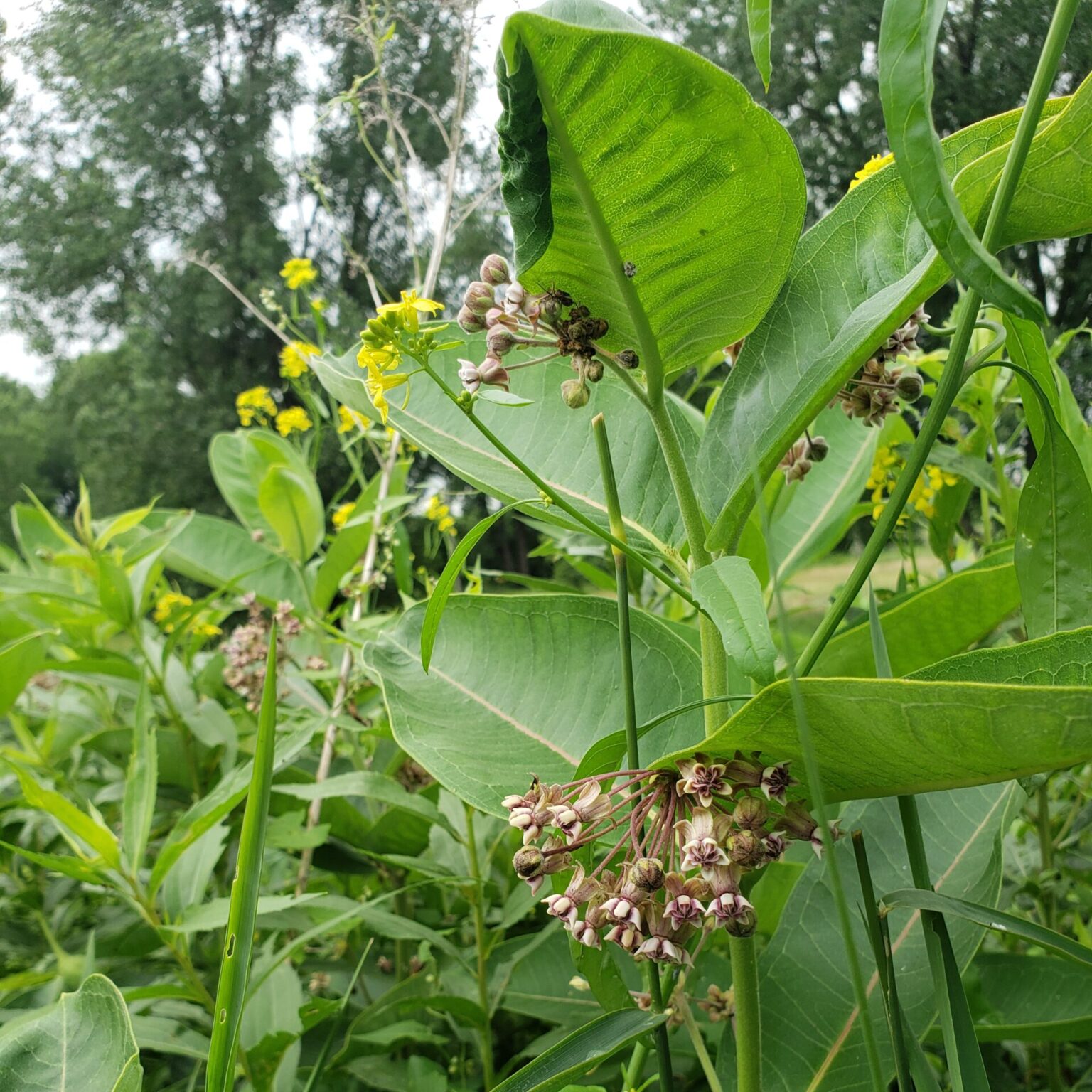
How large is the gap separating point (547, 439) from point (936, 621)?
0.76ft

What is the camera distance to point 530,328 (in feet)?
1.35

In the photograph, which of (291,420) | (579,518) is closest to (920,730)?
(579,518)

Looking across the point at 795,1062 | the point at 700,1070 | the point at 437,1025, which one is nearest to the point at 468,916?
the point at 437,1025

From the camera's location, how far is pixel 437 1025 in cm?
82

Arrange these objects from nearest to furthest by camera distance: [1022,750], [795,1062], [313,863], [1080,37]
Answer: [1022,750]
[795,1062]
[313,863]
[1080,37]

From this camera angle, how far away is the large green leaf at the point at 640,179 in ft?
0.97

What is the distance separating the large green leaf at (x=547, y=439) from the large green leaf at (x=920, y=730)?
0.16 meters

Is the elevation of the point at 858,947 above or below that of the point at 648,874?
below

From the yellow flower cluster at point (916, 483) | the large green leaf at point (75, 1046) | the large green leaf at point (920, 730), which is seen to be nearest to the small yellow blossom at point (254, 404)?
the yellow flower cluster at point (916, 483)

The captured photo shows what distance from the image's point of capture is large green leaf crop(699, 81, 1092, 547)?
314mm

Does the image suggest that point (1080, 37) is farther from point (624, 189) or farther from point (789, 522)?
point (624, 189)

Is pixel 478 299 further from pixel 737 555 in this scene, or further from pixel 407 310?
pixel 737 555

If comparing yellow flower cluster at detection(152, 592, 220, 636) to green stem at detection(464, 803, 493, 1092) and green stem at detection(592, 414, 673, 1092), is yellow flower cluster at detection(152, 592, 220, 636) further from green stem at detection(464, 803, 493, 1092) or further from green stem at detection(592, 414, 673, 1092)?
green stem at detection(592, 414, 673, 1092)

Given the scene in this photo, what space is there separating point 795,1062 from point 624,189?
41 centimetres
